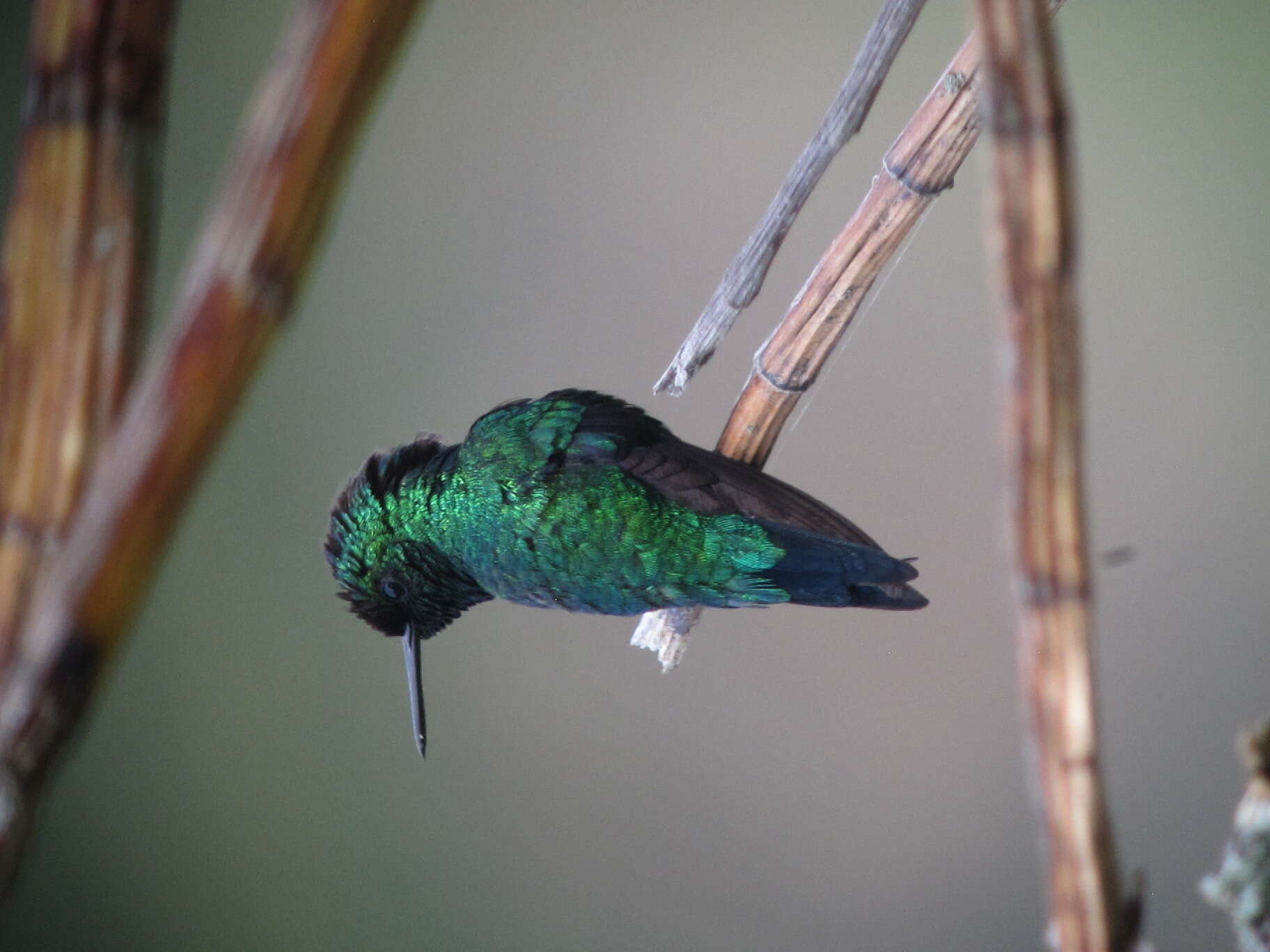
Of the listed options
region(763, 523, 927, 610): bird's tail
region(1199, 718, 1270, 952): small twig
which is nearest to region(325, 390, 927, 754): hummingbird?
region(763, 523, 927, 610): bird's tail

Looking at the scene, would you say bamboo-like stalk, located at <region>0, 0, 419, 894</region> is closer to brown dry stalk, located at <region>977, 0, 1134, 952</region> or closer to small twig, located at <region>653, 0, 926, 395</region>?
brown dry stalk, located at <region>977, 0, 1134, 952</region>

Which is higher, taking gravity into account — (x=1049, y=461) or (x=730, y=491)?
(x=730, y=491)

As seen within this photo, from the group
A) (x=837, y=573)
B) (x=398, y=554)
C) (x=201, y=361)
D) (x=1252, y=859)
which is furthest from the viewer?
(x=398, y=554)

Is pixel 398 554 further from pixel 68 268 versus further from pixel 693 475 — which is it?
pixel 68 268

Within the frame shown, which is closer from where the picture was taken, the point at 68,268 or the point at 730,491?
the point at 68,268

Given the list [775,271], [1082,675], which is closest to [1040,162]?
[1082,675]

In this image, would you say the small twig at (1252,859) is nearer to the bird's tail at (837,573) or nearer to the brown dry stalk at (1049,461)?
the brown dry stalk at (1049,461)

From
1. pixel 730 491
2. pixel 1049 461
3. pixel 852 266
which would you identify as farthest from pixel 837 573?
pixel 1049 461
